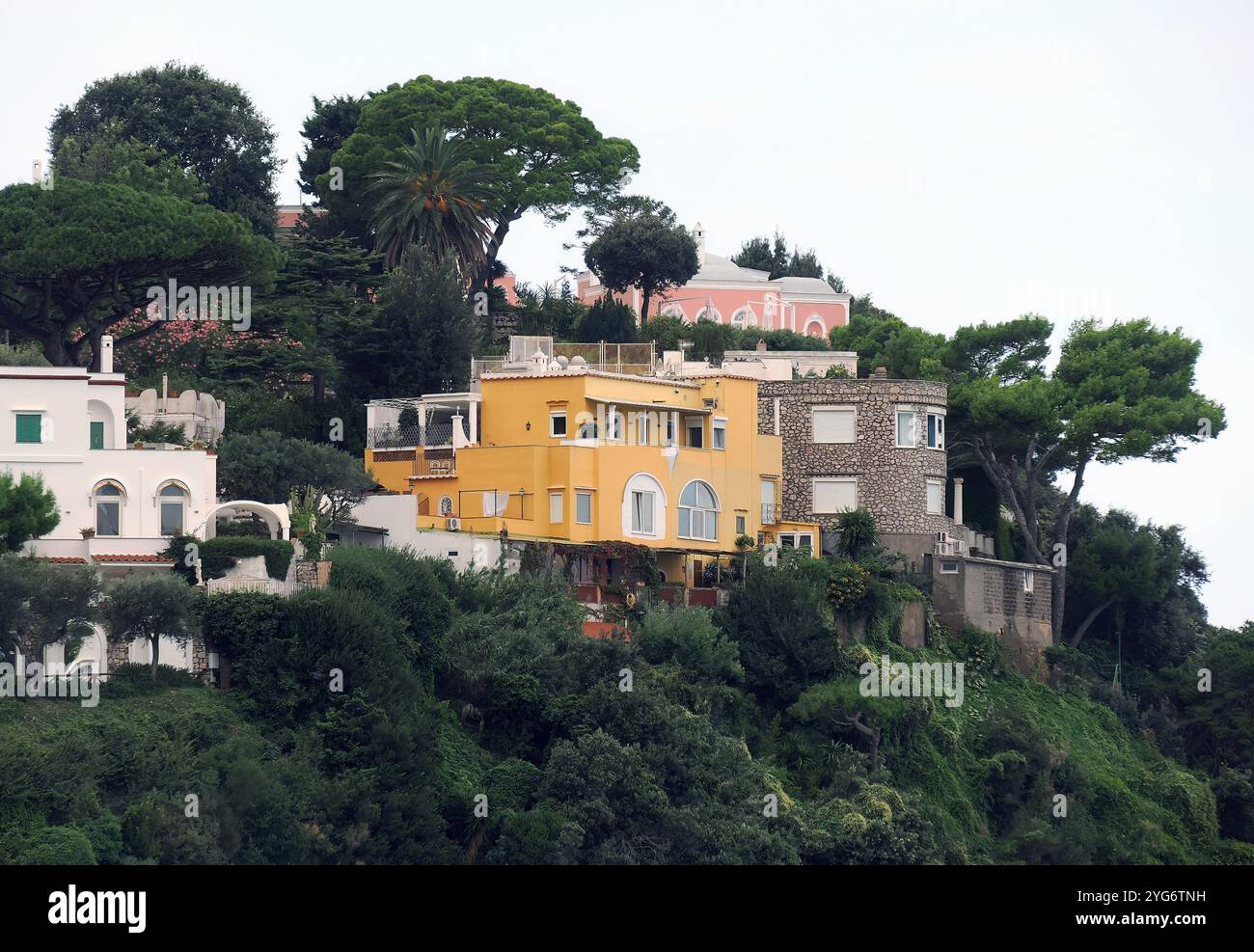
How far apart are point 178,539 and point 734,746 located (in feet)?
42.7

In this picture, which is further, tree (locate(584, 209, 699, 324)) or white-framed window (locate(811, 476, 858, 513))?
tree (locate(584, 209, 699, 324))

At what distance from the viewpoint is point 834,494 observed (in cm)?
7131

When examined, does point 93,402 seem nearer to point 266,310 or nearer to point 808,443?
point 266,310

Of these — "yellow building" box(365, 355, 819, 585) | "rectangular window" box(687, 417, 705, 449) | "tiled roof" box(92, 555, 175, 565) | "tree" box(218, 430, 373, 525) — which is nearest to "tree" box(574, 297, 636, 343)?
"yellow building" box(365, 355, 819, 585)

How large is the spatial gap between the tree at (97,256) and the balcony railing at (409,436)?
5695mm

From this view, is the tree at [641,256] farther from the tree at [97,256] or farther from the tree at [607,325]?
the tree at [97,256]

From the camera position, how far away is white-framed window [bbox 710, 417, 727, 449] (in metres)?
69.8

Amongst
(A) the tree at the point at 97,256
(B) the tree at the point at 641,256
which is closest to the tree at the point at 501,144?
(B) the tree at the point at 641,256

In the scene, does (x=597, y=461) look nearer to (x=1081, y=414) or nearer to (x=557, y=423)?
(x=557, y=423)

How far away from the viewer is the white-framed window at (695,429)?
70.1 meters

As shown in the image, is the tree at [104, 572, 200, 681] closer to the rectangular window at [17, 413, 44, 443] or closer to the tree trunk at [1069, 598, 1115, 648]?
the rectangular window at [17, 413, 44, 443]

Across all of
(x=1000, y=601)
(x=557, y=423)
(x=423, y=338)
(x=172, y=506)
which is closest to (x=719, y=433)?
(x=557, y=423)

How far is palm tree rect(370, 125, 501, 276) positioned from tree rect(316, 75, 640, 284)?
2.18 m
